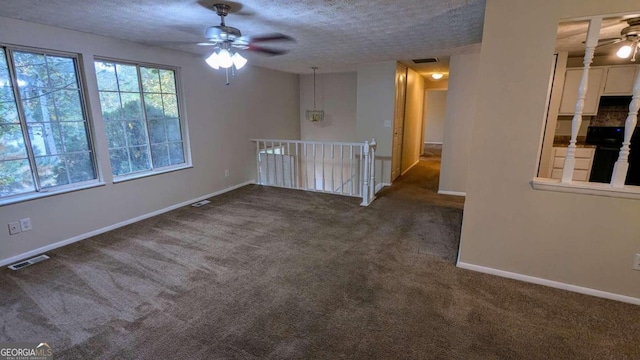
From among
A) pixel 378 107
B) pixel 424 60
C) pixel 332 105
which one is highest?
pixel 424 60

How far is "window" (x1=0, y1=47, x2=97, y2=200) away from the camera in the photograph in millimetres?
2832

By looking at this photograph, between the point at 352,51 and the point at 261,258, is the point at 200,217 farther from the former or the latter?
the point at 352,51

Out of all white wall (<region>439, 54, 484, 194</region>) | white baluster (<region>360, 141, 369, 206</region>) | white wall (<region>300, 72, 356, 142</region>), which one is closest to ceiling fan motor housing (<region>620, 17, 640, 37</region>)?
white wall (<region>439, 54, 484, 194</region>)

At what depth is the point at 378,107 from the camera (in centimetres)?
555

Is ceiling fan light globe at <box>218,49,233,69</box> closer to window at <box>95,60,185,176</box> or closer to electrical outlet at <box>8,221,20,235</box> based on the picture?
window at <box>95,60,185,176</box>

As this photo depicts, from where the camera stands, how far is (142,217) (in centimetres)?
398

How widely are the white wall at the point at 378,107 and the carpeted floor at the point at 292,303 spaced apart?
2.41 meters

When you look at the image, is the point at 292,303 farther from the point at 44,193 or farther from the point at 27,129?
the point at 27,129

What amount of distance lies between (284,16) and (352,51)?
6.09 feet

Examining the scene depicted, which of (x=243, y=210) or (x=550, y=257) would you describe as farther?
(x=243, y=210)

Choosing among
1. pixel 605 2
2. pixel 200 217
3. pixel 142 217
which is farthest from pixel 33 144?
pixel 605 2

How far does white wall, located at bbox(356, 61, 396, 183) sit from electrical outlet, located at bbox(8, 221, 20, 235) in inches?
197

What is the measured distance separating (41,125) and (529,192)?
15.6 ft

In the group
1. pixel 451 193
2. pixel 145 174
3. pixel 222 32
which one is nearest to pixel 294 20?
pixel 222 32
